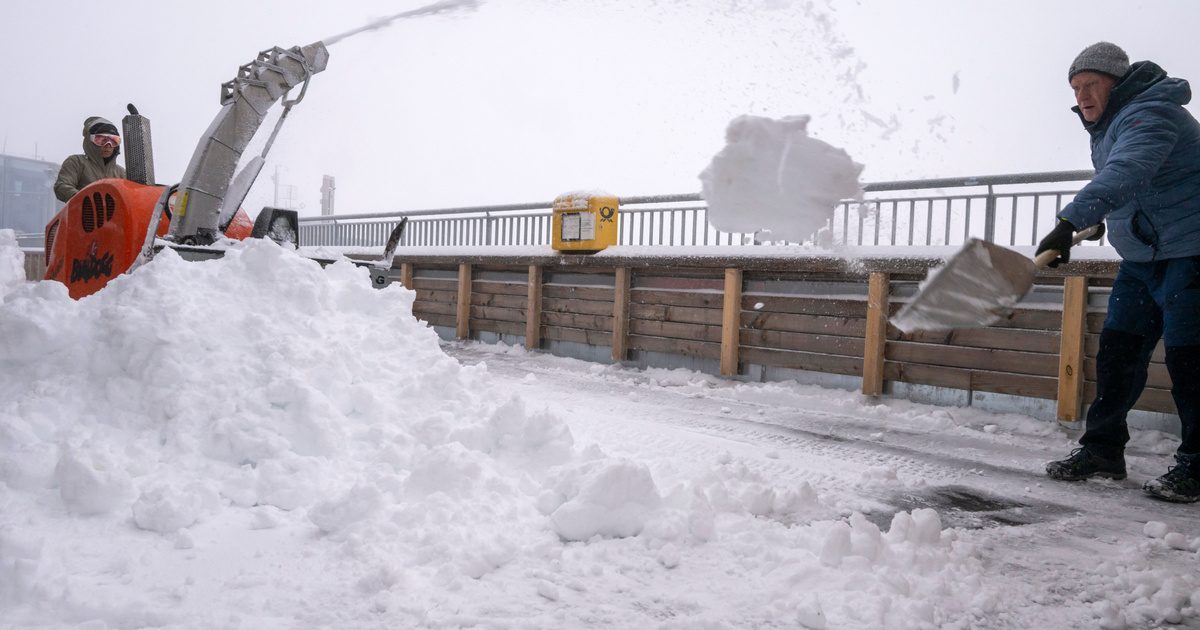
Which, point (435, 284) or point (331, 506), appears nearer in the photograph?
point (331, 506)

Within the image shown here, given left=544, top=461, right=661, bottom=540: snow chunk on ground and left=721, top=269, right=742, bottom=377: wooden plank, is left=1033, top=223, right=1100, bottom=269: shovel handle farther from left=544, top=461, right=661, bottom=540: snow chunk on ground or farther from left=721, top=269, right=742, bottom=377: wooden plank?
left=721, top=269, right=742, bottom=377: wooden plank

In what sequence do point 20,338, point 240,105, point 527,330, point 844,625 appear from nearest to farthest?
point 844,625
point 20,338
point 240,105
point 527,330

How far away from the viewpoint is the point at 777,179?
3246mm

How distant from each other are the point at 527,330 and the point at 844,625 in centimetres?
764

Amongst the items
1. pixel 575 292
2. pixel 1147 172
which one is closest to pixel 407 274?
pixel 575 292

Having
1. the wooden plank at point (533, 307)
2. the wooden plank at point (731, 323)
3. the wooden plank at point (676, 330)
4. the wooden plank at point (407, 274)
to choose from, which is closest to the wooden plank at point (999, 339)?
the wooden plank at point (731, 323)

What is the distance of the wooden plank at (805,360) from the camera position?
255 inches

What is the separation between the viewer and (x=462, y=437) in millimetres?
3238

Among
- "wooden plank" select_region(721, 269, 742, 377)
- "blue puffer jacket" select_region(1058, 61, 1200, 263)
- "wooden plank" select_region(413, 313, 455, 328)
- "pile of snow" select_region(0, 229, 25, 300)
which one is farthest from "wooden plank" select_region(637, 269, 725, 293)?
"pile of snow" select_region(0, 229, 25, 300)

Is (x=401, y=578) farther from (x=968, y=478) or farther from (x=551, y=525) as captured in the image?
(x=968, y=478)

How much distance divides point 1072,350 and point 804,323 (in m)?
2.13

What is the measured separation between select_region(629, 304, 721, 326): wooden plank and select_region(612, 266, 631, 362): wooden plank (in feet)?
0.33

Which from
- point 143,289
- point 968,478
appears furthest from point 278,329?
point 968,478

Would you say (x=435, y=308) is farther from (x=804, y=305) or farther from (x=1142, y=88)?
(x=1142, y=88)
